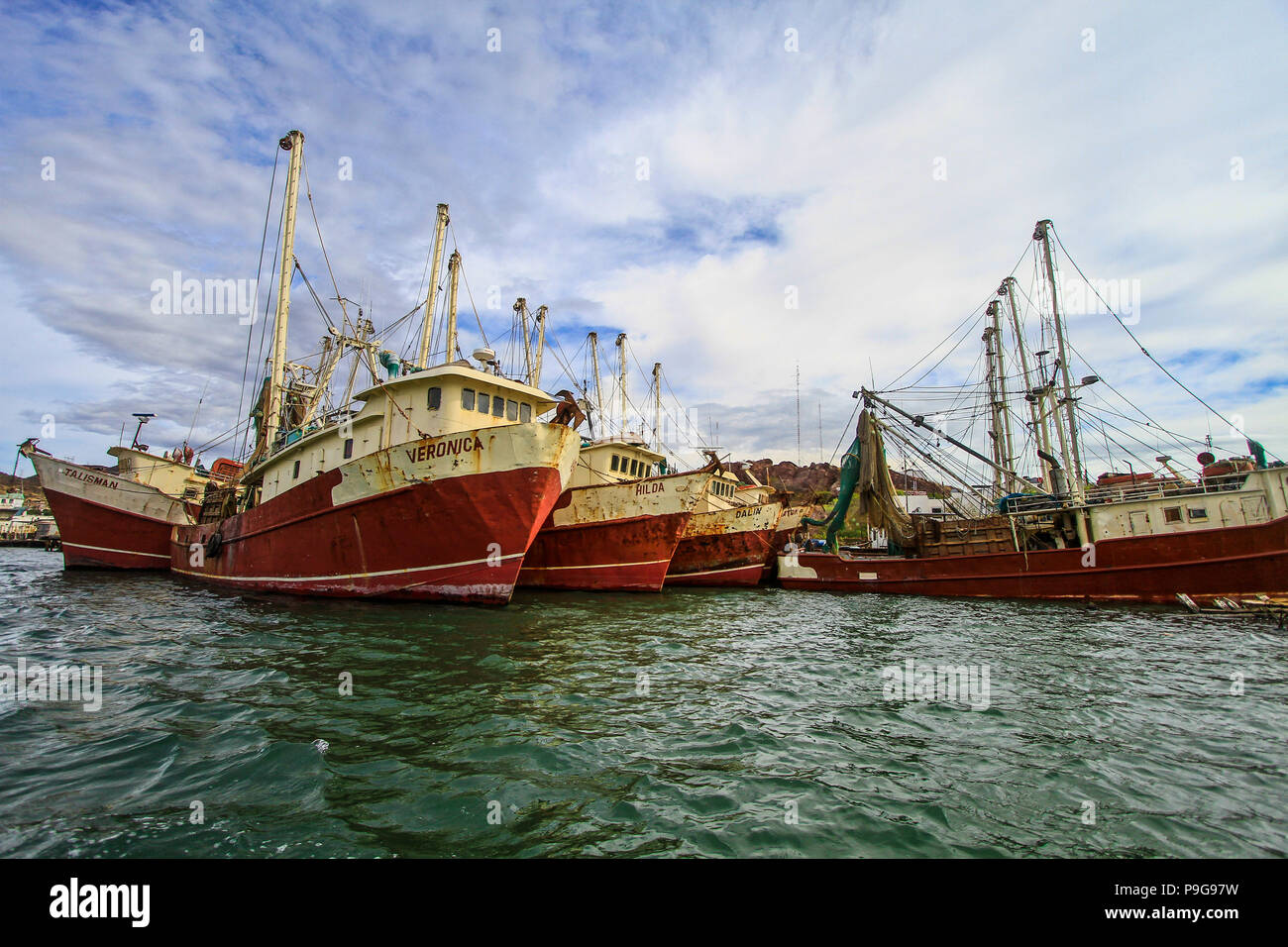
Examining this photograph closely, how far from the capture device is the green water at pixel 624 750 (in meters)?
3.40

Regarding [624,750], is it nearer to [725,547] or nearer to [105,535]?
[725,547]

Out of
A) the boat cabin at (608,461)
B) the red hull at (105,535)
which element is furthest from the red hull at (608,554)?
the red hull at (105,535)

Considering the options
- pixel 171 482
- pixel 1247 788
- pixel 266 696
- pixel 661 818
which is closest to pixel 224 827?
pixel 661 818

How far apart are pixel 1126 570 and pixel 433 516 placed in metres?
20.9

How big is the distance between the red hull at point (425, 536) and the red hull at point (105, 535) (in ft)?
53.2

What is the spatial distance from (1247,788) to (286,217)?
81.0ft

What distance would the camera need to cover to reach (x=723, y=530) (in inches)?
961

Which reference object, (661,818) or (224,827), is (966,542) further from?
(224,827)

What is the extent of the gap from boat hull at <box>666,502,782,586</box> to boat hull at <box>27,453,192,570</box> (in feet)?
80.0

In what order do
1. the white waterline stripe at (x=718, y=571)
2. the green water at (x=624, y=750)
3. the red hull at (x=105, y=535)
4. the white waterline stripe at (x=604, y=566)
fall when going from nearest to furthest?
1. the green water at (x=624, y=750)
2. the white waterline stripe at (x=604, y=566)
3. the red hull at (x=105, y=535)
4. the white waterline stripe at (x=718, y=571)

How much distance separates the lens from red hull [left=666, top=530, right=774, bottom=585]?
24.5m

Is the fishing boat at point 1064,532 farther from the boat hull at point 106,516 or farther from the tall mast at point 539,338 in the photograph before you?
the boat hull at point 106,516

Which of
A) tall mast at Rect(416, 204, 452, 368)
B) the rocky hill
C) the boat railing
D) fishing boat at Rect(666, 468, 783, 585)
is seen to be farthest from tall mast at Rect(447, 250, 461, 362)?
the rocky hill

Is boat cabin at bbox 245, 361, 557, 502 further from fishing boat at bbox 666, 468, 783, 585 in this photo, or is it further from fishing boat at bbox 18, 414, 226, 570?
fishing boat at bbox 18, 414, 226, 570
